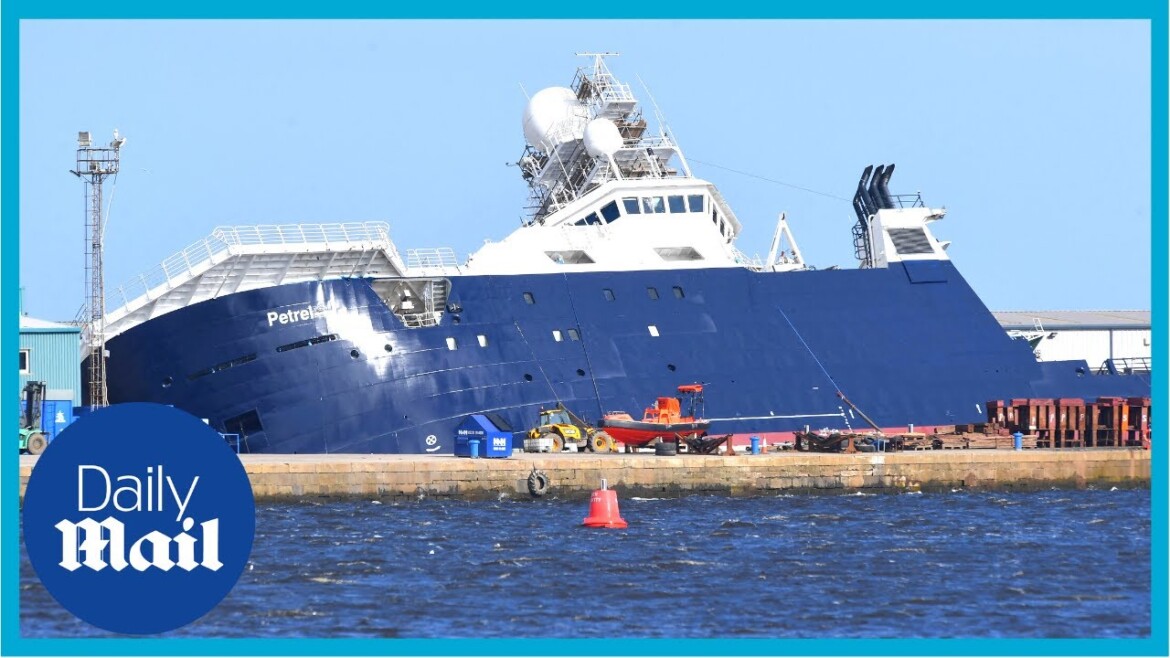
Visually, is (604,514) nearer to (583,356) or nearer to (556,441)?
(556,441)

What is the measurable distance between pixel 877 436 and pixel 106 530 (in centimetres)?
2929

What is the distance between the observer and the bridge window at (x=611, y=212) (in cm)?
5012

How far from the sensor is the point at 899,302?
165ft

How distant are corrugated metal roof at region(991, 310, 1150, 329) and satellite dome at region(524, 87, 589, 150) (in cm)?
2612

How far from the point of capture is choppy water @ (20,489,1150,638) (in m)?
24.5

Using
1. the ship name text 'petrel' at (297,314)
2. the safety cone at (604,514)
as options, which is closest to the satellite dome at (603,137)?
the ship name text 'petrel' at (297,314)

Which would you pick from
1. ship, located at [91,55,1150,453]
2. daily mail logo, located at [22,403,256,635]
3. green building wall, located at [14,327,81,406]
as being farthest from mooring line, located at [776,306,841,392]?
daily mail logo, located at [22,403,256,635]

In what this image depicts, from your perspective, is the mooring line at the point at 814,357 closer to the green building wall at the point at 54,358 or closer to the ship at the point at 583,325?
the ship at the point at 583,325

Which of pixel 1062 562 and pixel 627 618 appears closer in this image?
pixel 627 618

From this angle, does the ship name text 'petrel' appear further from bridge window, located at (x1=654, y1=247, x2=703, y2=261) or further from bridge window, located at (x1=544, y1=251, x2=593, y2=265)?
bridge window, located at (x1=654, y1=247, x2=703, y2=261)

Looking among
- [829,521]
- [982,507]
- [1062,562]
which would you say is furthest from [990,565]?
[982,507]

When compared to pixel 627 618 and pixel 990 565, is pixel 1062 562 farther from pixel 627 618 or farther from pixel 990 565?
pixel 627 618

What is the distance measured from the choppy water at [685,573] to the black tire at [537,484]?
38 centimetres

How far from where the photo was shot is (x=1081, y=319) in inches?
3123
